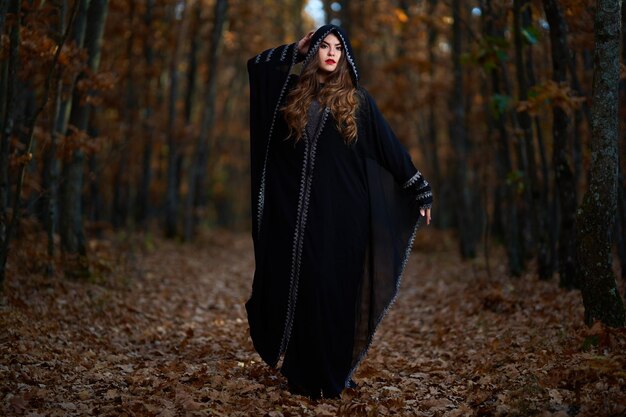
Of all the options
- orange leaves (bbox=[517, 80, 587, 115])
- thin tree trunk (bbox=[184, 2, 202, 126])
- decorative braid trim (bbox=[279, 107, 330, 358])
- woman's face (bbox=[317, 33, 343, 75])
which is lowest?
decorative braid trim (bbox=[279, 107, 330, 358])

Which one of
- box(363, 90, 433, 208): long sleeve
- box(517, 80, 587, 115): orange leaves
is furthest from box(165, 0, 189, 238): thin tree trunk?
box(363, 90, 433, 208): long sleeve

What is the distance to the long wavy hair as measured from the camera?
5.23 meters

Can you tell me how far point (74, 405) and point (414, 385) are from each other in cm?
278

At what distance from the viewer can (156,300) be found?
9.94 m

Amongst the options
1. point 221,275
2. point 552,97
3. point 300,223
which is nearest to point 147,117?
point 221,275

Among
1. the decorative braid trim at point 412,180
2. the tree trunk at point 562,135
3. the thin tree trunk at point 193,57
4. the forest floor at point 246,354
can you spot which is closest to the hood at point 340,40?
the decorative braid trim at point 412,180

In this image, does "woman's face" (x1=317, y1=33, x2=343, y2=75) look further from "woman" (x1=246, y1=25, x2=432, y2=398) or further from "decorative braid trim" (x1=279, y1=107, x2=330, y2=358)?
"decorative braid trim" (x1=279, y1=107, x2=330, y2=358)

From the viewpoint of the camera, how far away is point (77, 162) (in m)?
10.2

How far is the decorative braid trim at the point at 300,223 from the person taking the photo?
17.1 feet

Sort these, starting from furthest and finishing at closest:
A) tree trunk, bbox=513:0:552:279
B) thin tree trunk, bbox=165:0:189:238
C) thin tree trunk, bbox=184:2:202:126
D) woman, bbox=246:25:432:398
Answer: thin tree trunk, bbox=184:2:202:126 → thin tree trunk, bbox=165:0:189:238 → tree trunk, bbox=513:0:552:279 → woman, bbox=246:25:432:398

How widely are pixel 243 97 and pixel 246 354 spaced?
28.7 m

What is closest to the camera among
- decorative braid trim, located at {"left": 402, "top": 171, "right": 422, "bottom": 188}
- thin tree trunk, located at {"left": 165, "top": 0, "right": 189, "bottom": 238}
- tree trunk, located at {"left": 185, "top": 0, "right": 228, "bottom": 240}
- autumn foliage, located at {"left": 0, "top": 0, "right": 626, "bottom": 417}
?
autumn foliage, located at {"left": 0, "top": 0, "right": 626, "bottom": 417}

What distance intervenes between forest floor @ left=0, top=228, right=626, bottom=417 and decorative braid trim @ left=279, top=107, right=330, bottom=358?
58 centimetres

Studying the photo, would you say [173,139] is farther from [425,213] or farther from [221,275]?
[425,213]
